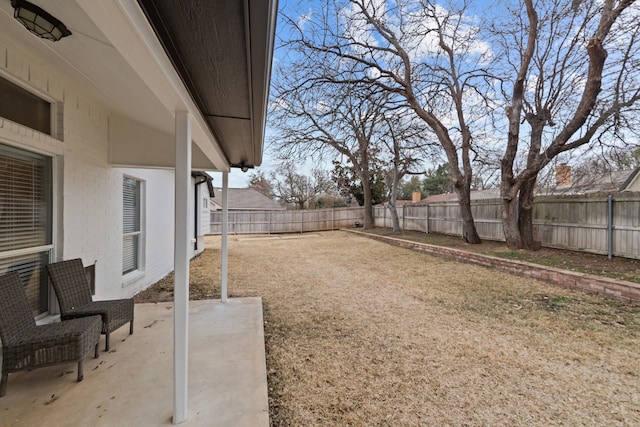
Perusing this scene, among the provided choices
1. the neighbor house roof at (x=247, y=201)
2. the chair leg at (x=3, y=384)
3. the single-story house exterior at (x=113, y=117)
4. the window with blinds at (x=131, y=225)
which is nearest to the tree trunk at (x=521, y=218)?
the single-story house exterior at (x=113, y=117)

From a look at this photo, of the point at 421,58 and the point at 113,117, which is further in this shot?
the point at 421,58

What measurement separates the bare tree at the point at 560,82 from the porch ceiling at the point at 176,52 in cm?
742

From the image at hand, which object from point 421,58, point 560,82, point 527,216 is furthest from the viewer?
point 421,58

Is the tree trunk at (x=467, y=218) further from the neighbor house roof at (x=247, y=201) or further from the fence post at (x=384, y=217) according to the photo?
the neighbor house roof at (x=247, y=201)

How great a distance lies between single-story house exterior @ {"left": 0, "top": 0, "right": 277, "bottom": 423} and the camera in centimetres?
138

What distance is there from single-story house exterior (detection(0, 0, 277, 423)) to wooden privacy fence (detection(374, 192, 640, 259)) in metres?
7.66

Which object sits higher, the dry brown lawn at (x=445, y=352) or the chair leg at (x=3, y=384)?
the chair leg at (x=3, y=384)

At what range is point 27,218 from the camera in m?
2.69

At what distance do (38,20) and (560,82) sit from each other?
9.66 meters

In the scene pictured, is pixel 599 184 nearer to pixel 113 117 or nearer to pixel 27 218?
pixel 113 117

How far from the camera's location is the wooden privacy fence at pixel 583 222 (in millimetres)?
6098

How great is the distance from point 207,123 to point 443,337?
3.49 metres

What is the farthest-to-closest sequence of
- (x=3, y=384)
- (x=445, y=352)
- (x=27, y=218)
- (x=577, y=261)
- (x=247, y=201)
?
(x=247, y=201) < (x=577, y=261) < (x=445, y=352) < (x=27, y=218) < (x=3, y=384)

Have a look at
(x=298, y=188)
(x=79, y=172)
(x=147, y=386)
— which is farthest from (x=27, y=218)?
(x=298, y=188)
